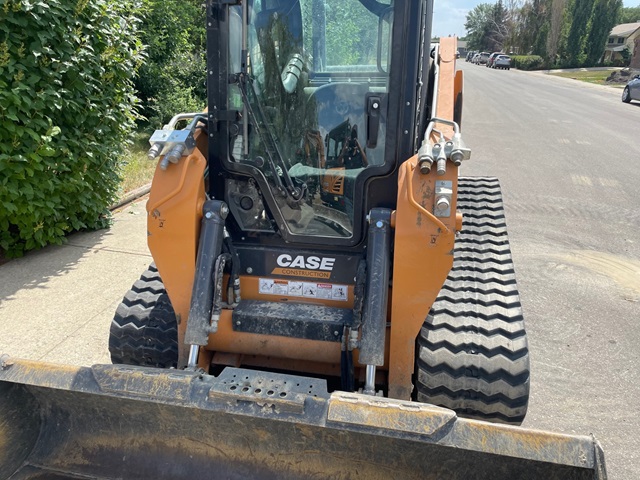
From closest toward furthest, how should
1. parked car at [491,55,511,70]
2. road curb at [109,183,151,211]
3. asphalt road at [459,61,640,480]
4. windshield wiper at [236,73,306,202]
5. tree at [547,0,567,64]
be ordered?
windshield wiper at [236,73,306,202] → asphalt road at [459,61,640,480] → road curb at [109,183,151,211] → parked car at [491,55,511,70] → tree at [547,0,567,64]

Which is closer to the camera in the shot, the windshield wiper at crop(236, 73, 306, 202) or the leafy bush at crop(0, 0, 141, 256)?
the windshield wiper at crop(236, 73, 306, 202)

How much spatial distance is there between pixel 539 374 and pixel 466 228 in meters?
1.17

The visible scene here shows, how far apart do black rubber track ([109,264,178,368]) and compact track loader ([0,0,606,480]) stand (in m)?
0.01

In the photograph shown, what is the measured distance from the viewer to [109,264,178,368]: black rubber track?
328 centimetres

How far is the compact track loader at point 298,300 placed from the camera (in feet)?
8.16

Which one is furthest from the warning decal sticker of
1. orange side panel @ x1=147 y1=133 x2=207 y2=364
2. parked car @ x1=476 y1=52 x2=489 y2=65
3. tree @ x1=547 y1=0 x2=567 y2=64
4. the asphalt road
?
parked car @ x1=476 y1=52 x2=489 y2=65

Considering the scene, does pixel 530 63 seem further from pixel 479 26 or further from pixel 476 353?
pixel 476 353

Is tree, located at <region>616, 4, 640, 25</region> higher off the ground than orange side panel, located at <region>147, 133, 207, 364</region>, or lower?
higher

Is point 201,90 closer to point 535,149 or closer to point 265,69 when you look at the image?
point 535,149

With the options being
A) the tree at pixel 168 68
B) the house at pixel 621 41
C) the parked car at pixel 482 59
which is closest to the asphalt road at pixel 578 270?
the tree at pixel 168 68

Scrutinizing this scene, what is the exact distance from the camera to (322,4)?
2.97 meters

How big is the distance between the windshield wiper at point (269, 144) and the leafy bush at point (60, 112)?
2.78 meters

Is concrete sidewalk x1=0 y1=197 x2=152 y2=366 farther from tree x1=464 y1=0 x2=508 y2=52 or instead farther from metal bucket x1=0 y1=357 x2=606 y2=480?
tree x1=464 y1=0 x2=508 y2=52

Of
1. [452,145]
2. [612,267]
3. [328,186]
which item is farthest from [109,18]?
[612,267]
